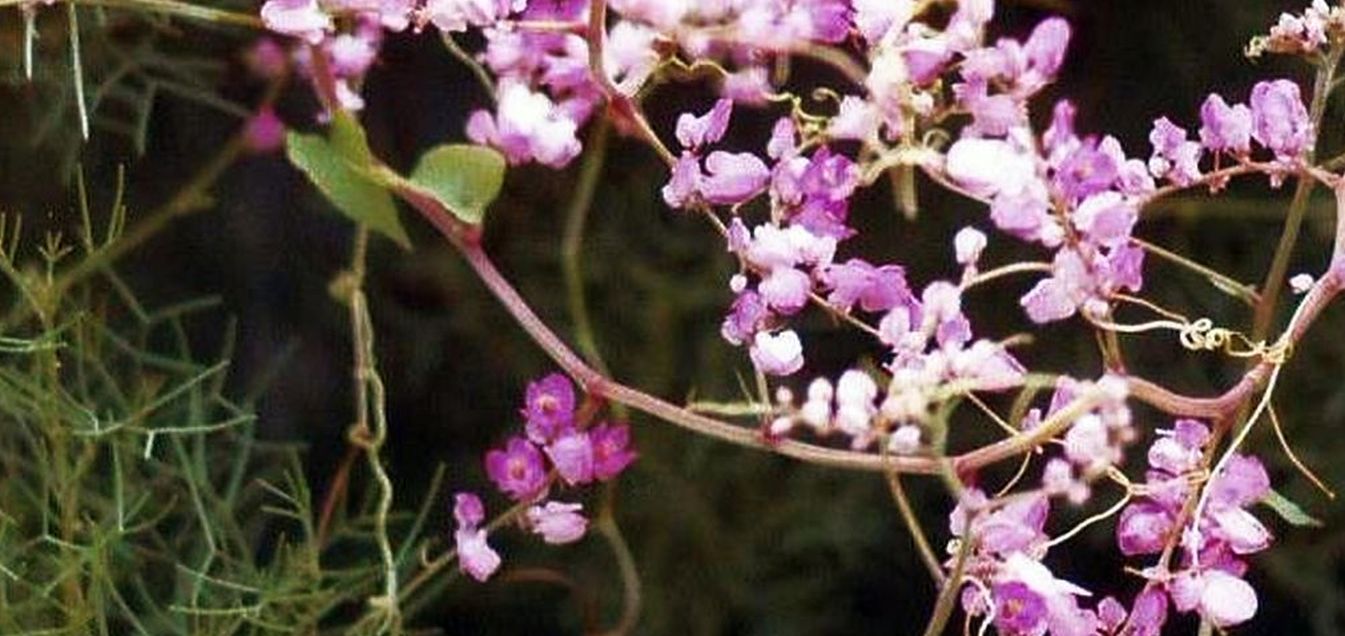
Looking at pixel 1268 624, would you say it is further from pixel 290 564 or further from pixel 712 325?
pixel 290 564

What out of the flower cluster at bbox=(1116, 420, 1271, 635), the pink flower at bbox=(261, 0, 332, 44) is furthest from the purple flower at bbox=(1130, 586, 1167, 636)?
the pink flower at bbox=(261, 0, 332, 44)

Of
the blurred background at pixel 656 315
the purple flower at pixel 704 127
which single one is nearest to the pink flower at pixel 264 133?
the blurred background at pixel 656 315

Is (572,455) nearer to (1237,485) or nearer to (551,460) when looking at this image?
(551,460)

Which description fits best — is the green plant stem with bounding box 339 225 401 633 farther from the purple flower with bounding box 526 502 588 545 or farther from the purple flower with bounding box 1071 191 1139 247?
the purple flower with bounding box 1071 191 1139 247

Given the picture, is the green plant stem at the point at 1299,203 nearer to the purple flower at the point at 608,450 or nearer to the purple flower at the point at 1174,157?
the purple flower at the point at 1174,157

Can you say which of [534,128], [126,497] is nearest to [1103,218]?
[534,128]

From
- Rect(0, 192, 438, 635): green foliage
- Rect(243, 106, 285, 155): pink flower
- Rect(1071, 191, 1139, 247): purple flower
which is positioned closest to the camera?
Rect(1071, 191, 1139, 247): purple flower

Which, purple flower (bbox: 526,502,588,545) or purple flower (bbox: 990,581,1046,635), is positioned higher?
purple flower (bbox: 990,581,1046,635)

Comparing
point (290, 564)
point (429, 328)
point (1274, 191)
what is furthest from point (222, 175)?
point (1274, 191)
